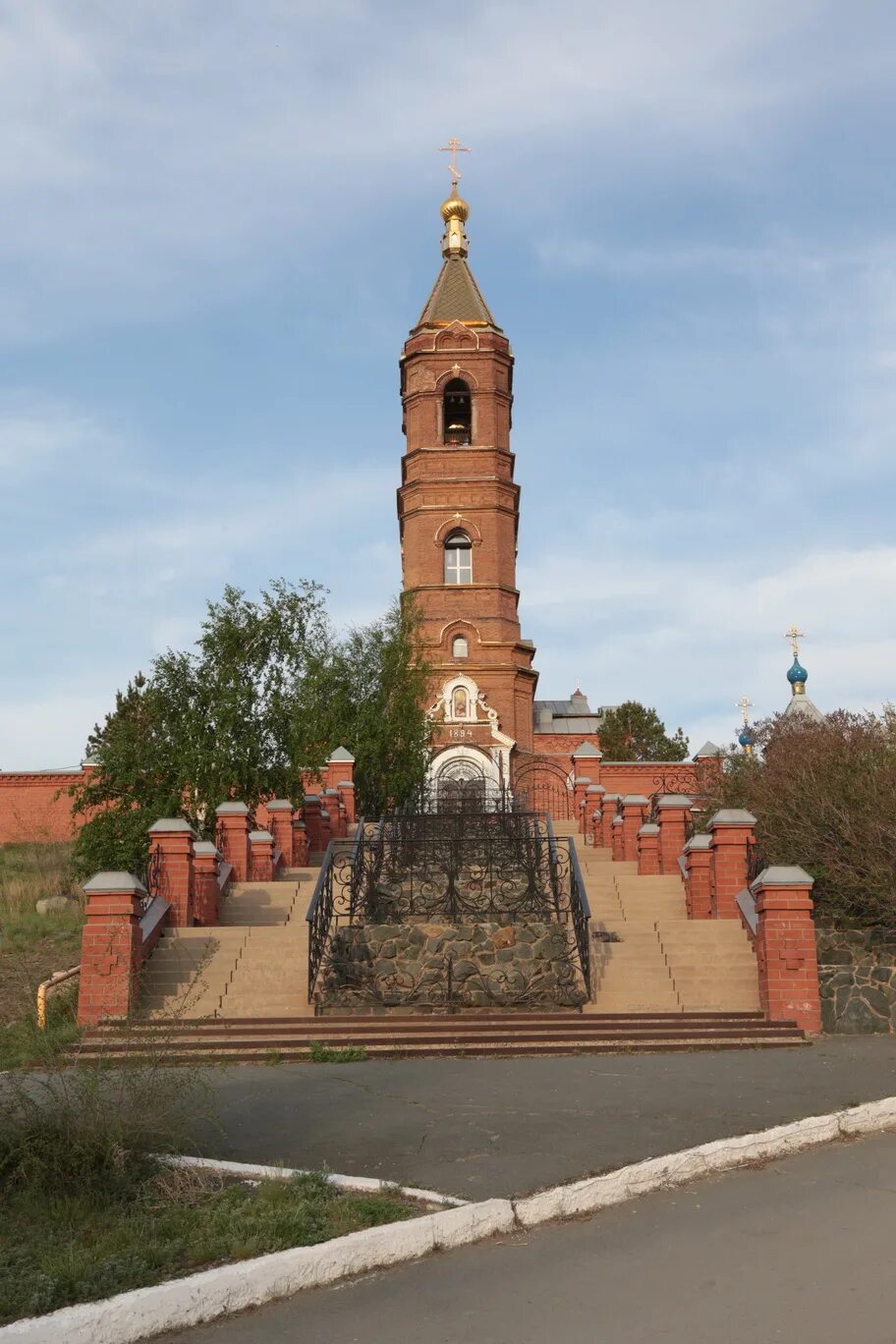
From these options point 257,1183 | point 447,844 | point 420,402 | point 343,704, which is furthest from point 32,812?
point 257,1183

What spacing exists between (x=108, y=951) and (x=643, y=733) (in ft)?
130

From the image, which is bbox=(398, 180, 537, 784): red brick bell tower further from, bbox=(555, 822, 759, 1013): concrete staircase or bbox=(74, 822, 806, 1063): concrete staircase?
bbox=(74, 822, 806, 1063): concrete staircase

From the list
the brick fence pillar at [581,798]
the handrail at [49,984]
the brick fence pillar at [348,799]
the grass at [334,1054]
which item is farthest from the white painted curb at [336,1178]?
the brick fence pillar at [581,798]

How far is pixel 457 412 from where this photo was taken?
131 feet

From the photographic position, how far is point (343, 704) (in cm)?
2736

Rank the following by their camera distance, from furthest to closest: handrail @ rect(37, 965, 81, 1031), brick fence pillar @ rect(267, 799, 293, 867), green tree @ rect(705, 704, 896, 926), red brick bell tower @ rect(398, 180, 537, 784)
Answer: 1. red brick bell tower @ rect(398, 180, 537, 784)
2. brick fence pillar @ rect(267, 799, 293, 867)
3. green tree @ rect(705, 704, 896, 926)
4. handrail @ rect(37, 965, 81, 1031)

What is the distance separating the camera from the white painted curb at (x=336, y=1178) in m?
5.40

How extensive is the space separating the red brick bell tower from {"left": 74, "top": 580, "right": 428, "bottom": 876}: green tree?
19.8ft

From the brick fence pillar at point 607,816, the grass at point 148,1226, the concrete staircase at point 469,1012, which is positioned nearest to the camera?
the grass at point 148,1226

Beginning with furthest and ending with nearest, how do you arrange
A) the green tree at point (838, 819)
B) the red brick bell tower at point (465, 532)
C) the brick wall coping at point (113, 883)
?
1. the red brick bell tower at point (465, 532)
2. the green tree at point (838, 819)
3. the brick wall coping at point (113, 883)

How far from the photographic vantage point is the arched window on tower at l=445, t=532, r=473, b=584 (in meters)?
37.7

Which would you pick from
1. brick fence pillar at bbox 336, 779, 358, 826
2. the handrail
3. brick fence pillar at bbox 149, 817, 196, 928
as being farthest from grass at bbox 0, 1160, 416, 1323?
brick fence pillar at bbox 336, 779, 358, 826

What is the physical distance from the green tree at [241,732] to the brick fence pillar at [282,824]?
87.0 inches

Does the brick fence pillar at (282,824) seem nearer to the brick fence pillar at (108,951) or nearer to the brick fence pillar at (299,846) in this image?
the brick fence pillar at (299,846)
